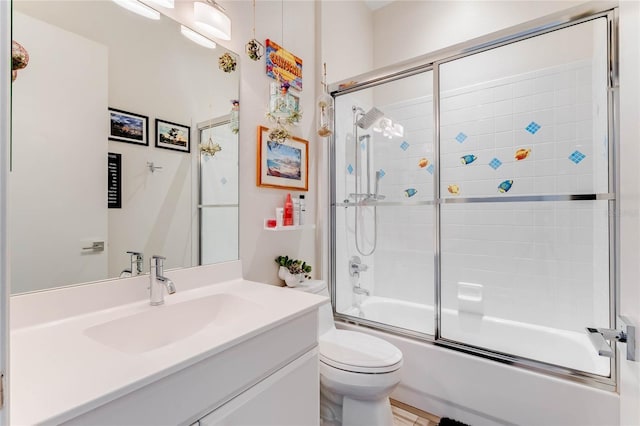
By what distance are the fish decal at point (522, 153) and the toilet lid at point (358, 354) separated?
64.9 inches

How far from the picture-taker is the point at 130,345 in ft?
3.08

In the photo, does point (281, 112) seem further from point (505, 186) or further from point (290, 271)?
point (505, 186)

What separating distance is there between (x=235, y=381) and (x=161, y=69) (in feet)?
3.91

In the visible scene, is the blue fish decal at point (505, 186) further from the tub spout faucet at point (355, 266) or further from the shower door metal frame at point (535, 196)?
the tub spout faucet at point (355, 266)

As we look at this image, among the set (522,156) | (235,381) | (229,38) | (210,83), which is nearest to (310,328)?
(235,381)

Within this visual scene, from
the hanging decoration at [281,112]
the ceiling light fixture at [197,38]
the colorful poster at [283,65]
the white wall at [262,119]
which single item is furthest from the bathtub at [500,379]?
the ceiling light fixture at [197,38]

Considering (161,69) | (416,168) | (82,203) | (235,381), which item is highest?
(161,69)

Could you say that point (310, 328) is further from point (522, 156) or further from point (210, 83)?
point (522, 156)

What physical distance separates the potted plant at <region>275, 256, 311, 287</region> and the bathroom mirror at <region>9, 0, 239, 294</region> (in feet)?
1.84

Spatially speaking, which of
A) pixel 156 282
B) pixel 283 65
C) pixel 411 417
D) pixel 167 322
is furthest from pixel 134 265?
pixel 411 417

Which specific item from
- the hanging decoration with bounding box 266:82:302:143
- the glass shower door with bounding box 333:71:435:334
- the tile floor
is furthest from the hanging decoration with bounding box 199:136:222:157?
the tile floor

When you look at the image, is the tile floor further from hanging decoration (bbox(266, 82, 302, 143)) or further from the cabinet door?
hanging decoration (bbox(266, 82, 302, 143))

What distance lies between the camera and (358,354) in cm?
149

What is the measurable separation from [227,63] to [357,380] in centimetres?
163
